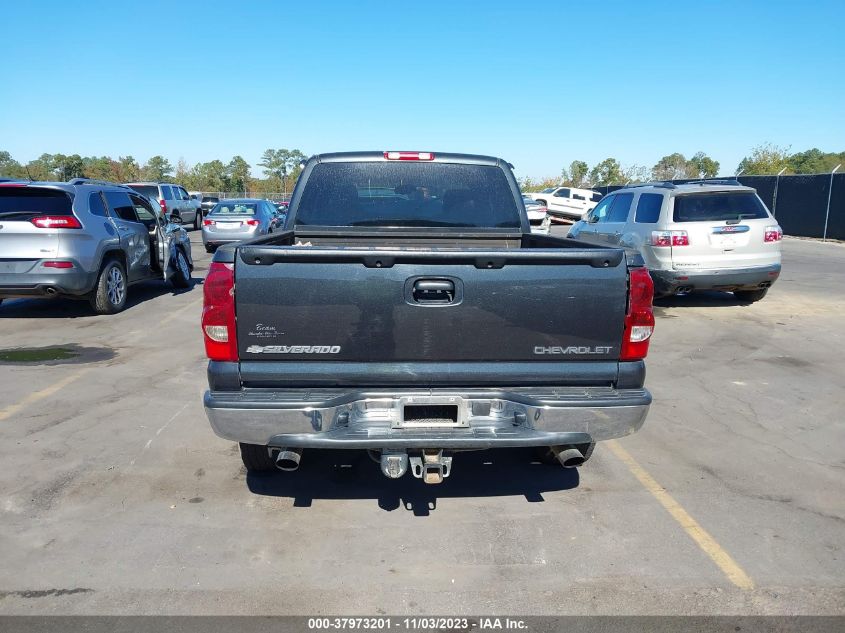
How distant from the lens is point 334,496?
13.7 ft

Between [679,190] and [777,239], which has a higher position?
[679,190]

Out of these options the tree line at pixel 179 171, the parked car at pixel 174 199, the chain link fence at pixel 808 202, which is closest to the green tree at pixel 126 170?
the tree line at pixel 179 171

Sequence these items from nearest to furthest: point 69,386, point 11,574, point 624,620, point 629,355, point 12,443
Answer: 1. point 624,620
2. point 11,574
3. point 629,355
4. point 12,443
5. point 69,386

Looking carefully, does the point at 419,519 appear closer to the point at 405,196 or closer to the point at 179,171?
the point at 405,196

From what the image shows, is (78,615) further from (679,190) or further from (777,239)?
(777,239)

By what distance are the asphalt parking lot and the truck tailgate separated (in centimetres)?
104

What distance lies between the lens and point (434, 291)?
3.37m

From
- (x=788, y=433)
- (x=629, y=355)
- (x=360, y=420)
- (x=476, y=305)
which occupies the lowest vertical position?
(x=788, y=433)

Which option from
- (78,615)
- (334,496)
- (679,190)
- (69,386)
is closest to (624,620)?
(334,496)

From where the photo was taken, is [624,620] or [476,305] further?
[476,305]

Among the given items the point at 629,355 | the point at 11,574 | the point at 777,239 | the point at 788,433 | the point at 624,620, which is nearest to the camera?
the point at 624,620

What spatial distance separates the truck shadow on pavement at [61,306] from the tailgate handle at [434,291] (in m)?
8.16

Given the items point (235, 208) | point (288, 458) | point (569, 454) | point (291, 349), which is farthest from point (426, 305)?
point (235, 208)

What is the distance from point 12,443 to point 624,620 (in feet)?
14.4
